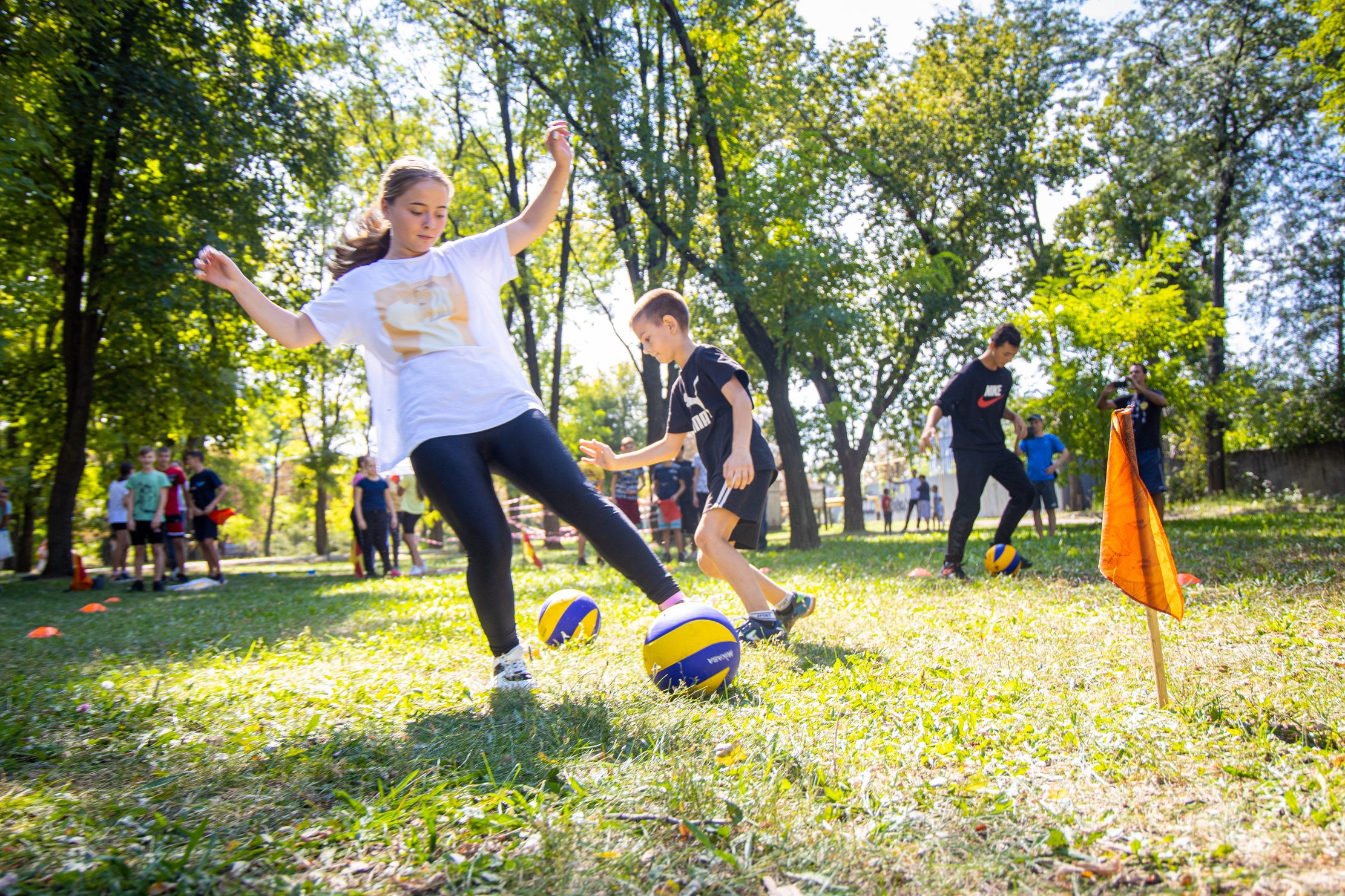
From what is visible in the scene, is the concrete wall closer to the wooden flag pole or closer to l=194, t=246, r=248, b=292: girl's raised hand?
the wooden flag pole

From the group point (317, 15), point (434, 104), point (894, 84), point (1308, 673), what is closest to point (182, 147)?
point (317, 15)

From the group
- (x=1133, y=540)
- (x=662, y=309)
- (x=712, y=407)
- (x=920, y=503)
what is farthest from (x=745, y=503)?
(x=920, y=503)

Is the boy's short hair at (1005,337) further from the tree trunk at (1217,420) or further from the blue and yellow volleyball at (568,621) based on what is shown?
the tree trunk at (1217,420)

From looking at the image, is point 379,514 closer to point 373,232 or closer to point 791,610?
point 791,610

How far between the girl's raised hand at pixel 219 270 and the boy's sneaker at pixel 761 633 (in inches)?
118

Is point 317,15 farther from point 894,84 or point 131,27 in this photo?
point 894,84

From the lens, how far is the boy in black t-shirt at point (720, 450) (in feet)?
14.5

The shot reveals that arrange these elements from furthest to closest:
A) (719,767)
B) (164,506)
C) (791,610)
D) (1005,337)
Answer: (164,506) < (1005,337) < (791,610) < (719,767)

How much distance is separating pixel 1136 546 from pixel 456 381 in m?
2.74

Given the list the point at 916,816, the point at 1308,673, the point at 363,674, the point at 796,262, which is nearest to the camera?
the point at 916,816

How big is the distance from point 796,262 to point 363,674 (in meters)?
11.9

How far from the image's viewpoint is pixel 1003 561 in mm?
7234

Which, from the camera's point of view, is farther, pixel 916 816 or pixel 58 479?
pixel 58 479

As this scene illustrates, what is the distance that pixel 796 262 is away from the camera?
563 inches
